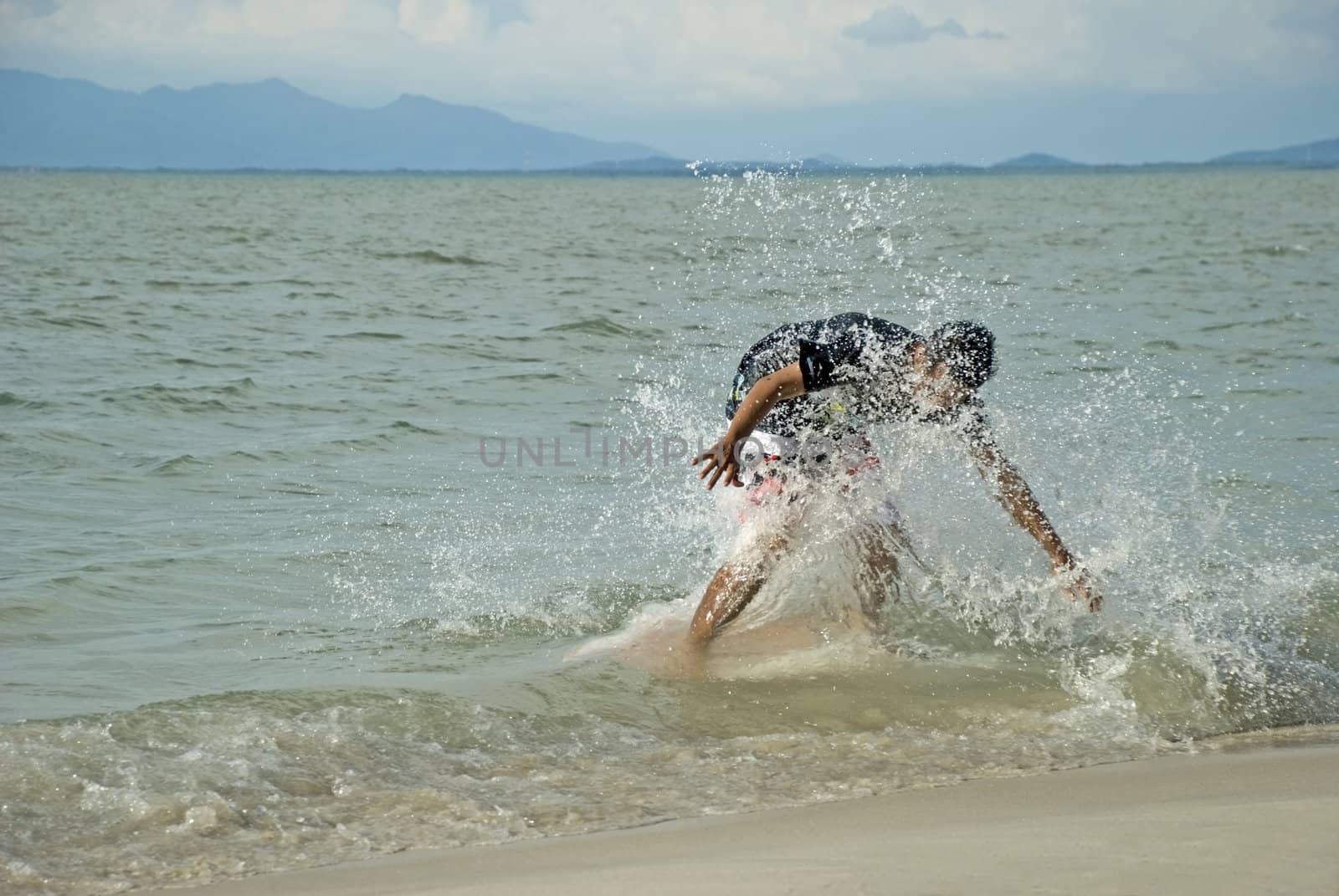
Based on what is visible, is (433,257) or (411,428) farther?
(433,257)

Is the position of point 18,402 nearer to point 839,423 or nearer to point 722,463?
point 839,423

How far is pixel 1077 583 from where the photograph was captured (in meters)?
5.02

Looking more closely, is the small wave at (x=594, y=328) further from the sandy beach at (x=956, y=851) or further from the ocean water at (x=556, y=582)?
the sandy beach at (x=956, y=851)

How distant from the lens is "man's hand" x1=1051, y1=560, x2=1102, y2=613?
5.00m

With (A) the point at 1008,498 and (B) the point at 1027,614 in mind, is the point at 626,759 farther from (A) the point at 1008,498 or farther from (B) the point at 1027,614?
(B) the point at 1027,614

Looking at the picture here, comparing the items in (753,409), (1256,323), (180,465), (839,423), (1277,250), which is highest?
(1277,250)

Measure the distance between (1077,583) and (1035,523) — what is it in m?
0.27

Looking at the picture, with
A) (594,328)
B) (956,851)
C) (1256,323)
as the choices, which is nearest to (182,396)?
(594,328)

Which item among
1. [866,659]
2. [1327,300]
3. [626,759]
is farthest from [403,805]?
[1327,300]

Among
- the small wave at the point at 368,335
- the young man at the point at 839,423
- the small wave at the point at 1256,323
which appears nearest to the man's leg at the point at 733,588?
the young man at the point at 839,423

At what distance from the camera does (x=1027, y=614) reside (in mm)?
5711

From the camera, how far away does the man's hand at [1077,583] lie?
5004mm

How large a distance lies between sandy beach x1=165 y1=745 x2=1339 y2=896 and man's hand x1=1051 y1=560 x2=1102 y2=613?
114 centimetres

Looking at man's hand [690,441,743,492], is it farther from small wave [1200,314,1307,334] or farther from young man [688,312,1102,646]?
small wave [1200,314,1307,334]
